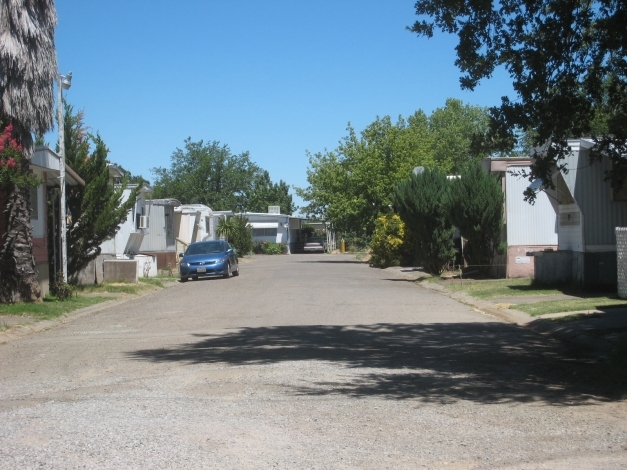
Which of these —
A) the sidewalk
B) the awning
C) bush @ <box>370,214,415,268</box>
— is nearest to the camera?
the sidewalk

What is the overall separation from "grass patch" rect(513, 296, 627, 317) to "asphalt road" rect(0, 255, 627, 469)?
149cm

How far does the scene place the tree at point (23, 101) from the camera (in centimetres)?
1662

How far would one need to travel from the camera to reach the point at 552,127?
33.5 ft

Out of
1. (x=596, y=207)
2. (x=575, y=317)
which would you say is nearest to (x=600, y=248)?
(x=596, y=207)

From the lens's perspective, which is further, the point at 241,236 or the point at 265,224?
the point at 265,224

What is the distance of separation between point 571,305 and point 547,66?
6.78m

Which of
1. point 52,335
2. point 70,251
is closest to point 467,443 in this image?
point 52,335

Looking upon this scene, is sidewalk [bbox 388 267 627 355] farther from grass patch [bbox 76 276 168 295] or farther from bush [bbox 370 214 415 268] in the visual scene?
bush [bbox 370 214 415 268]

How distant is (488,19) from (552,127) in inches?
68.6

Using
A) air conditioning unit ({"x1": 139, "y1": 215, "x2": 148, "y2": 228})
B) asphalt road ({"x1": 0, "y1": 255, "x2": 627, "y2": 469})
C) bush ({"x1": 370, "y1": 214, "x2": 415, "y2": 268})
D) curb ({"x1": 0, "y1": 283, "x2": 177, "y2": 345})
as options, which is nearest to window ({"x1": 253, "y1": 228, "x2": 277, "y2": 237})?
bush ({"x1": 370, "y1": 214, "x2": 415, "y2": 268})

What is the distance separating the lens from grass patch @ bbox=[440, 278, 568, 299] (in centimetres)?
1945

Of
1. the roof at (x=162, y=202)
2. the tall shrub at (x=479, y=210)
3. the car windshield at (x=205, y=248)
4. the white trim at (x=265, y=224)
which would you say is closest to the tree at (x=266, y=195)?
the white trim at (x=265, y=224)

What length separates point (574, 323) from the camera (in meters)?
13.2

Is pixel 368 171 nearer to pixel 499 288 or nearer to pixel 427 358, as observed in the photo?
pixel 499 288
